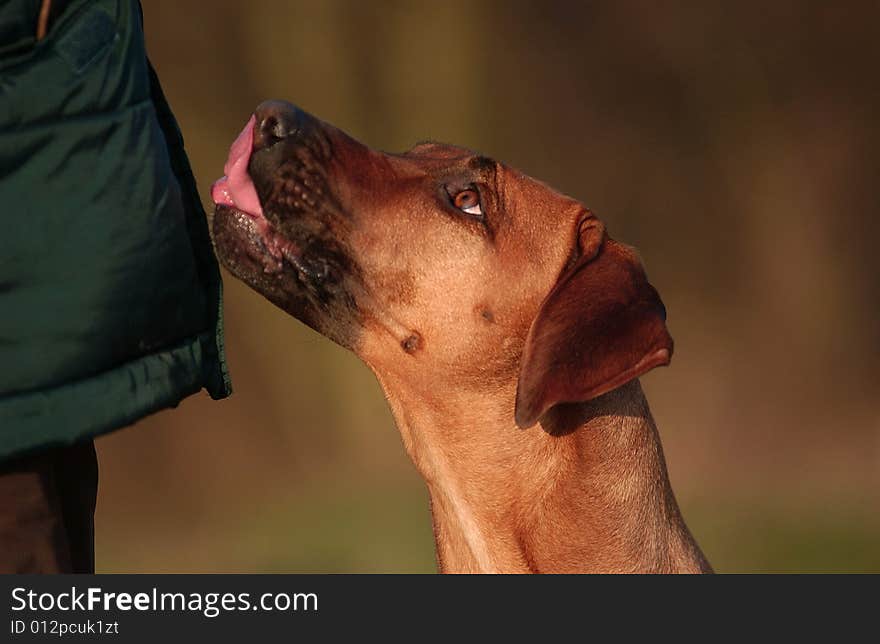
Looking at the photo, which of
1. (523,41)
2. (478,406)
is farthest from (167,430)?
(478,406)

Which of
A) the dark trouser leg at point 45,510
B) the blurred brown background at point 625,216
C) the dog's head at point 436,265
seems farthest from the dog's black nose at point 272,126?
the blurred brown background at point 625,216

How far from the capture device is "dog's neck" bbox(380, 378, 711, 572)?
355 cm

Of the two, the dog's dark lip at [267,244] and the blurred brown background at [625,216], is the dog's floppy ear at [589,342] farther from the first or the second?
the blurred brown background at [625,216]

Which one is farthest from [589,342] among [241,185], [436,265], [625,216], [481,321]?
[625,216]

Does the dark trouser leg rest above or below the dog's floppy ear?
below

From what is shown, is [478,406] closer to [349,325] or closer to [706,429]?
[349,325]

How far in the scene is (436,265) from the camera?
3.67 metres

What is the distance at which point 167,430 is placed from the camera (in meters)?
8.67

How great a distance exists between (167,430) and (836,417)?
168 inches

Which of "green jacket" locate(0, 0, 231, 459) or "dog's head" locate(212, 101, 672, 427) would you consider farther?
"dog's head" locate(212, 101, 672, 427)

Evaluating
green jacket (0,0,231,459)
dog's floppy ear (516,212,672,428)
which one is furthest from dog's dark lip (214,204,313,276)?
dog's floppy ear (516,212,672,428)

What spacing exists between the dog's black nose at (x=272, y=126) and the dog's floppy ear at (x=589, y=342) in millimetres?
764

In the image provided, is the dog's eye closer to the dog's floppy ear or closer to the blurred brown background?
the dog's floppy ear

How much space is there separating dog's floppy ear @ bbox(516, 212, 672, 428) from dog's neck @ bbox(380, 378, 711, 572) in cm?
24
